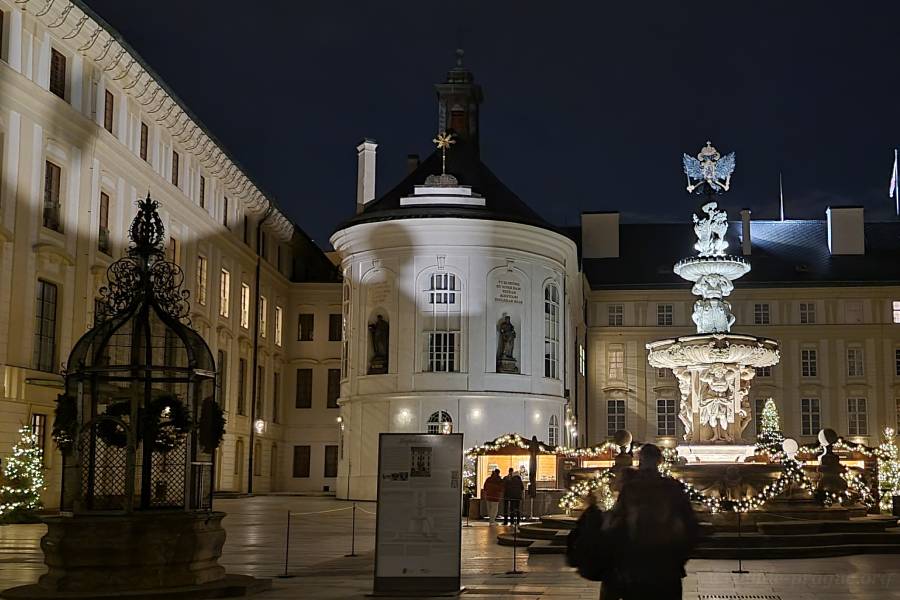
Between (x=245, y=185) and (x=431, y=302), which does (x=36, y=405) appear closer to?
(x=431, y=302)

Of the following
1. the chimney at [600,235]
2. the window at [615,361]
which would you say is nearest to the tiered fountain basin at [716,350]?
the window at [615,361]

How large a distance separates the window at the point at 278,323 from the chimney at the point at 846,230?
31.7m

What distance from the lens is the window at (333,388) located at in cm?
6316

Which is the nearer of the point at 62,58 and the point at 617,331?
the point at 62,58

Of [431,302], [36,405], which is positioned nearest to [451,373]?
[431,302]

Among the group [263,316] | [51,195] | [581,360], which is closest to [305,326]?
[263,316]

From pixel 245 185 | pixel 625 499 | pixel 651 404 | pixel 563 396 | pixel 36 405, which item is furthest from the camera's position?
pixel 651 404

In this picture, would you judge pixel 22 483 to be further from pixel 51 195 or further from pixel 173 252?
pixel 173 252

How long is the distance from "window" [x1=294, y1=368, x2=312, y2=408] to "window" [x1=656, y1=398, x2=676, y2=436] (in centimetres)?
1970

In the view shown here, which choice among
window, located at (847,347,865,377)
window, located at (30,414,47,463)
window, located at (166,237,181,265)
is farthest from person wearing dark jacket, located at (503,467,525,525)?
window, located at (847,347,865,377)

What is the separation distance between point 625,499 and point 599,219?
67.1 m

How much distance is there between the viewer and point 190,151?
4856cm

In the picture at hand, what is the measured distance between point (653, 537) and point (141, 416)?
27.9ft

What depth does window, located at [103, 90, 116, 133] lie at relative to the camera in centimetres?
3922
